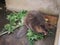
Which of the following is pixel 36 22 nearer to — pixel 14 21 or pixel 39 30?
pixel 39 30

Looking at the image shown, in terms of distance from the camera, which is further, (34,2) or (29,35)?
(34,2)

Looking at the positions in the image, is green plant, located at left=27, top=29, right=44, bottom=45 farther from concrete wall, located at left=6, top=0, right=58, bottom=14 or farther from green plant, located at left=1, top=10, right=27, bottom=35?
concrete wall, located at left=6, top=0, right=58, bottom=14

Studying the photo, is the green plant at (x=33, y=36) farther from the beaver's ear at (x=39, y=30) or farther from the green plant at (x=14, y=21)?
the green plant at (x=14, y=21)

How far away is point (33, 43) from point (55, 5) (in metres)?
0.43

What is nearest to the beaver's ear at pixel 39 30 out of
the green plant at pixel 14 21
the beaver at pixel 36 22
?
the beaver at pixel 36 22

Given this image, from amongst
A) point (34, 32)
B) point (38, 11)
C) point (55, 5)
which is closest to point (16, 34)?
point (34, 32)

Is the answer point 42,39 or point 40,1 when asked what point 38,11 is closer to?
→ point 40,1

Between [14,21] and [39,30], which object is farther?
[14,21]

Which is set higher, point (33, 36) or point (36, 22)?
point (36, 22)

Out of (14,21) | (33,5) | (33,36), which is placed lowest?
(33,36)

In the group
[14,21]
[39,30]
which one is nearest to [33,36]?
[39,30]

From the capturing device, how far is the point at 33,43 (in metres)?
1.58

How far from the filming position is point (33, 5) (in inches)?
72.3

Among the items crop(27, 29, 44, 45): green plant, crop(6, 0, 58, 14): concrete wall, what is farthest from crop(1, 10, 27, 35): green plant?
crop(27, 29, 44, 45): green plant
